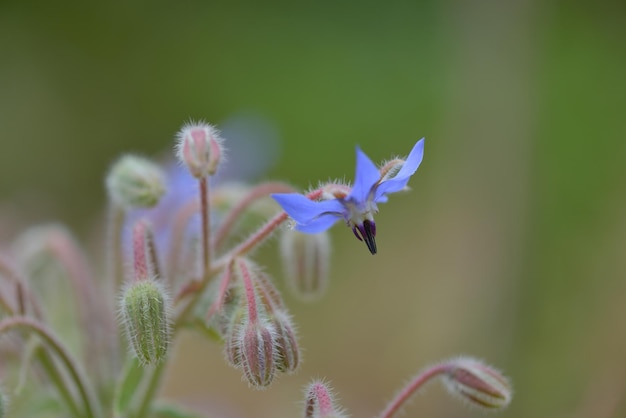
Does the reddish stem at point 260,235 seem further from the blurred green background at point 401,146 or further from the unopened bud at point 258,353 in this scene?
the blurred green background at point 401,146

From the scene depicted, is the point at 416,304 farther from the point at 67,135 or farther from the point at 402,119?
the point at 67,135

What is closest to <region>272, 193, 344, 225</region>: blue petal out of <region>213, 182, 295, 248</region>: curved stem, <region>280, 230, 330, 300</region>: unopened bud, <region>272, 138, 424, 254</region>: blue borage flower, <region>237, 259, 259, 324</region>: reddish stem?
<region>272, 138, 424, 254</region>: blue borage flower

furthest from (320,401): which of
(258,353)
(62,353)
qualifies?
(62,353)

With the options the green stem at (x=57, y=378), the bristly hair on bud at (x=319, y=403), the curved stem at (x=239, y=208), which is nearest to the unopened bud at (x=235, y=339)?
the bristly hair on bud at (x=319, y=403)

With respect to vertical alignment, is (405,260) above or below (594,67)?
below

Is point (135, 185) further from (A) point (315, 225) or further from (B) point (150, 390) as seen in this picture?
(A) point (315, 225)

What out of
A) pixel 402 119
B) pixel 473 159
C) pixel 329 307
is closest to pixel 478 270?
pixel 473 159
